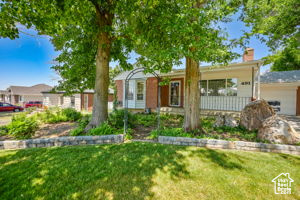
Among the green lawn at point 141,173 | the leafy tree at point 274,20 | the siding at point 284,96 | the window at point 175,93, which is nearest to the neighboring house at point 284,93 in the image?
the siding at point 284,96

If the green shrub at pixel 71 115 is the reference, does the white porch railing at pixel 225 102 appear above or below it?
above

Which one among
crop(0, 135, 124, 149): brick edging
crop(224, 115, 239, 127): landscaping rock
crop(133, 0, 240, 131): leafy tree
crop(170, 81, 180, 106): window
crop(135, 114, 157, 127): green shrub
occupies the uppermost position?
crop(133, 0, 240, 131): leafy tree

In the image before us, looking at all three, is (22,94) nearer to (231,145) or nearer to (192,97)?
(192,97)

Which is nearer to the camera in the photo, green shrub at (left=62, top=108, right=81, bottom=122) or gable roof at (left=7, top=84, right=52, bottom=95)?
green shrub at (left=62, top=108, right=81, bottom=122)

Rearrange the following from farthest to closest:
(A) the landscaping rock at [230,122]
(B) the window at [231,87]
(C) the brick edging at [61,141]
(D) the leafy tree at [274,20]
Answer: (B) the window at [231,87], (D) the leafy tree at [274,20], (A) the landscaping rock at [230,122], (C) the brick edging at [61,141]

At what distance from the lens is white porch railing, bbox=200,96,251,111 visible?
26.8 ft

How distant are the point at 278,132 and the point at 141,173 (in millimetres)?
4602

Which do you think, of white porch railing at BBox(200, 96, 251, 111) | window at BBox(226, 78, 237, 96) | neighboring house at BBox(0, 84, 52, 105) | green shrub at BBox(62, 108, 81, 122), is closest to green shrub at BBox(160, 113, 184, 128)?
white porch railing at BBox(200, 96, 251, 111)

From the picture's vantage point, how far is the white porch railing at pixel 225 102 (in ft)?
26.8

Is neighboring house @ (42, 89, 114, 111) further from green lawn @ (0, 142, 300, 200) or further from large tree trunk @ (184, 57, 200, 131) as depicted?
green lawn @ (0, 142, 300, 200)

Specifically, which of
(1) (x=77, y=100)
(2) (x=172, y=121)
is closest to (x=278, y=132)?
(2) (x=172, y=121)

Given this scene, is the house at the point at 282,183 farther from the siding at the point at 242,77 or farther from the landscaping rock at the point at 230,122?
the siding at the point at 242,77

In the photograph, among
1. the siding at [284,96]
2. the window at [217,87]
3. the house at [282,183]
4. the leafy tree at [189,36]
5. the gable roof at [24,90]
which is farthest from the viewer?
the gable roof at [24,90]

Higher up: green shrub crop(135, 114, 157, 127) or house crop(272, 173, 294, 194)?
green shrub crop(135, 114, 157, 127)
